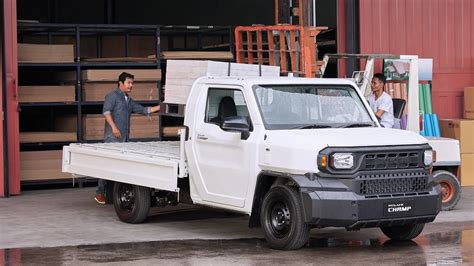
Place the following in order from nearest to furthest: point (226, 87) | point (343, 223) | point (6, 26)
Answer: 1. point (343, 223)
2. point (226, 87)
3. point (6, 26)

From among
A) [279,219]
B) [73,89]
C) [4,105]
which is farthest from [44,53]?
[279,219]

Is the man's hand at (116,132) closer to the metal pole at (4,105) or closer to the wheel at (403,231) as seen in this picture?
the metal pole at (4,105)

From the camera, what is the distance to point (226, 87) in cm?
1141

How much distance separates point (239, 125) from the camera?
10758 millimetres

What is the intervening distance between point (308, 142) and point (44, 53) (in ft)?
25.7

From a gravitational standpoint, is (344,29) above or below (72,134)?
above

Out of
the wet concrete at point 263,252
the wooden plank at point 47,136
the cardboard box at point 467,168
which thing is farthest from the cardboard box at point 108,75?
the wet concrete at point 263,252

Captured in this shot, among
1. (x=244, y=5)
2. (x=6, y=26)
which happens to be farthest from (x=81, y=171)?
(x=244, y=5)

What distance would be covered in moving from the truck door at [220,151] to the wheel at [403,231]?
5.97 feet

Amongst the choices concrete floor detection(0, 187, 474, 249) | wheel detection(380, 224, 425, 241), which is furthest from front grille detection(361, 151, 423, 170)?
concrete floor detection(0, 187, 474, 249)

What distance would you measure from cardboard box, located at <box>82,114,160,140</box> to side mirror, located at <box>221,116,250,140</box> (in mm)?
6421

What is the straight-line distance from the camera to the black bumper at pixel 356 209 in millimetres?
9945

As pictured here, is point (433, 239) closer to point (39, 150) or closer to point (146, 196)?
point (146, 196)

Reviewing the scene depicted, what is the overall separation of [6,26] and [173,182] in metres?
5.20
